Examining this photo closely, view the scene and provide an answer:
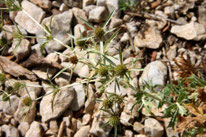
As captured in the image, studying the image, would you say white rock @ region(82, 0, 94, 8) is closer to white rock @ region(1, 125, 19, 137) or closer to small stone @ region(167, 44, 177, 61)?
small stone @ region(167, 44, 177, 61)

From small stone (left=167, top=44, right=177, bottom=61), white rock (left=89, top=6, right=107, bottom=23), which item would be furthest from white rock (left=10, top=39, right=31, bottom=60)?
small stone (left=167, top=44, right=177, bottom=61)

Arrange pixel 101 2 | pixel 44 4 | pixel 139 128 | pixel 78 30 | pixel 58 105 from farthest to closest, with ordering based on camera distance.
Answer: pixel 44 4 < pixel 101 2 < pixel 78 30 < pixel 58 105 < pixel 139 128

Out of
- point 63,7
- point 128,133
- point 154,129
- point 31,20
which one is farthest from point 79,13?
point 154,129

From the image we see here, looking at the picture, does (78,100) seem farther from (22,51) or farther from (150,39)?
(150,39)

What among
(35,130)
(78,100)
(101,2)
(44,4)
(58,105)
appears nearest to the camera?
(35,130)

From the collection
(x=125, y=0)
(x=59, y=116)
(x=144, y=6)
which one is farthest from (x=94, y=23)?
(x=59, y=116)

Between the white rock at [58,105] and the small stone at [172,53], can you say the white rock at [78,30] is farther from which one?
the small stone at [172,53]

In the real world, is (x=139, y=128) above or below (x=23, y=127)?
above
